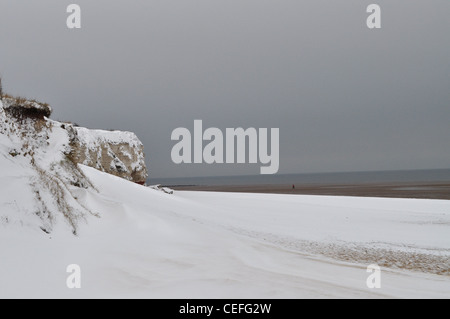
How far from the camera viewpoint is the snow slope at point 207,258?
13.7 ft

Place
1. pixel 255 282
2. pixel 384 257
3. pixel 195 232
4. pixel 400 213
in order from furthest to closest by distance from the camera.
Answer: pixel 400 213
pixel 195 232
pixel 384 257
pixel 255 282

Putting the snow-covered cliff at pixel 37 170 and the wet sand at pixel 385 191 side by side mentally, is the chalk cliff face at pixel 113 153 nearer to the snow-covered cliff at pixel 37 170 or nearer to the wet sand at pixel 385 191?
the snow-covered cliff at pixel 37 170

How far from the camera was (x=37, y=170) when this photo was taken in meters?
6.92

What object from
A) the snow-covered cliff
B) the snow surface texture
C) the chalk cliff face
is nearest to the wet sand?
the chalk cliff face

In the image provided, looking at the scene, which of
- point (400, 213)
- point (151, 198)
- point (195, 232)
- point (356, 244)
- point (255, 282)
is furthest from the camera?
point (400, 213)

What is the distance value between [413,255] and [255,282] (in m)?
5.62

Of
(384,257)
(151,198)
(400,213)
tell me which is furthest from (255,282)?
(400,213)

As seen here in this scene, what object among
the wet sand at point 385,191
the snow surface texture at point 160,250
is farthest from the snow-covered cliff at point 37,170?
the wet sand at point 385,191

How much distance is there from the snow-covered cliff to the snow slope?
0.34 meters

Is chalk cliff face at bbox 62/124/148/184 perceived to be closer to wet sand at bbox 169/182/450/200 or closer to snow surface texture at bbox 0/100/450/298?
snow surface texture at bbox 0/100/450/298

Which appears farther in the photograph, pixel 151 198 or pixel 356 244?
pixel 151 198

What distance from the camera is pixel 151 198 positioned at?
12945 millimetres

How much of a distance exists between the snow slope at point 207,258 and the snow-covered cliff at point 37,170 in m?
0.34
